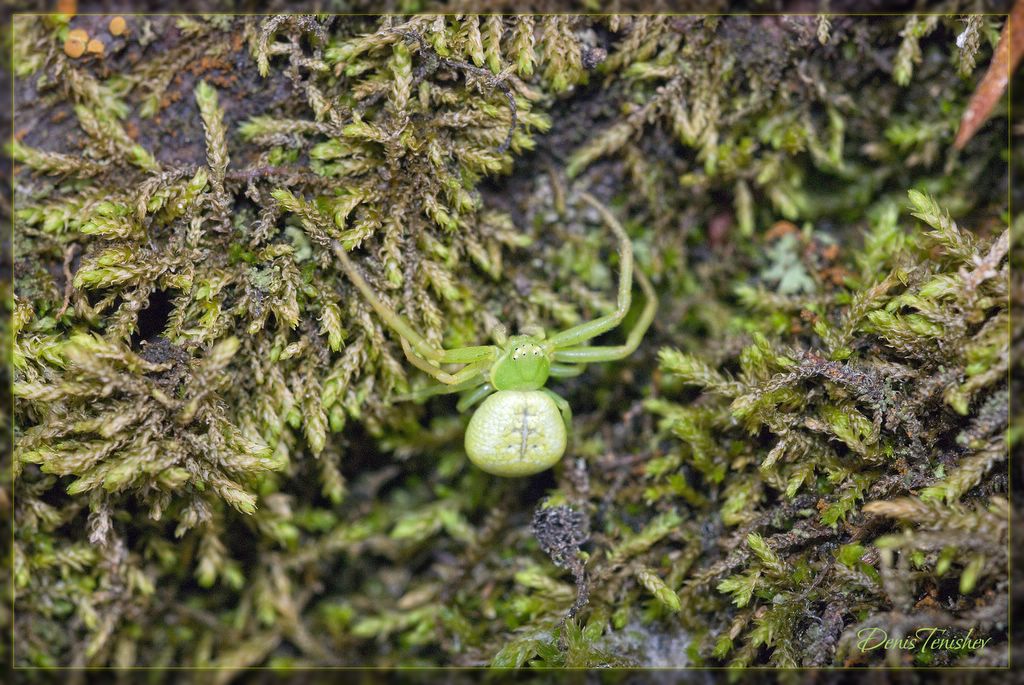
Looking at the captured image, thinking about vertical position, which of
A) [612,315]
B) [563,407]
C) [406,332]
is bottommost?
[563,407]

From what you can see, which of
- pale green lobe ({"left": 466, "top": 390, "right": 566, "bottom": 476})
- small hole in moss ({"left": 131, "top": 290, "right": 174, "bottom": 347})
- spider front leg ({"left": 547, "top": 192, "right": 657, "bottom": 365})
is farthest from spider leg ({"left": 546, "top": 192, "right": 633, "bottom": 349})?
small hole in moss ({"left": 131, "top": 290, "right": 174, "bottom": 347})

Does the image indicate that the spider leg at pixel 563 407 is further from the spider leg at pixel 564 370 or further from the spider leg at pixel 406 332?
the spider leg at pixel 406 332

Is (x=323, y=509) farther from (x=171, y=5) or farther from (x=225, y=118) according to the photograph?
(x=171, y=5)

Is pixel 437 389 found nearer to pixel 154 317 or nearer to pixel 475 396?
pixel 475 396

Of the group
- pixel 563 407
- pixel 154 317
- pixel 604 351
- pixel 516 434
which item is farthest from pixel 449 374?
pixel 154 317

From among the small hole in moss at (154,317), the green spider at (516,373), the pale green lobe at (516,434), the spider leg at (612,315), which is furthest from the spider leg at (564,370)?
the small hole in moss at (154,317)

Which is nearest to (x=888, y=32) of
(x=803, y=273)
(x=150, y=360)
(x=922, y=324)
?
(x=803, y=273)

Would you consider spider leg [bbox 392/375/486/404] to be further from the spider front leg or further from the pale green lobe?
the spider front leg
